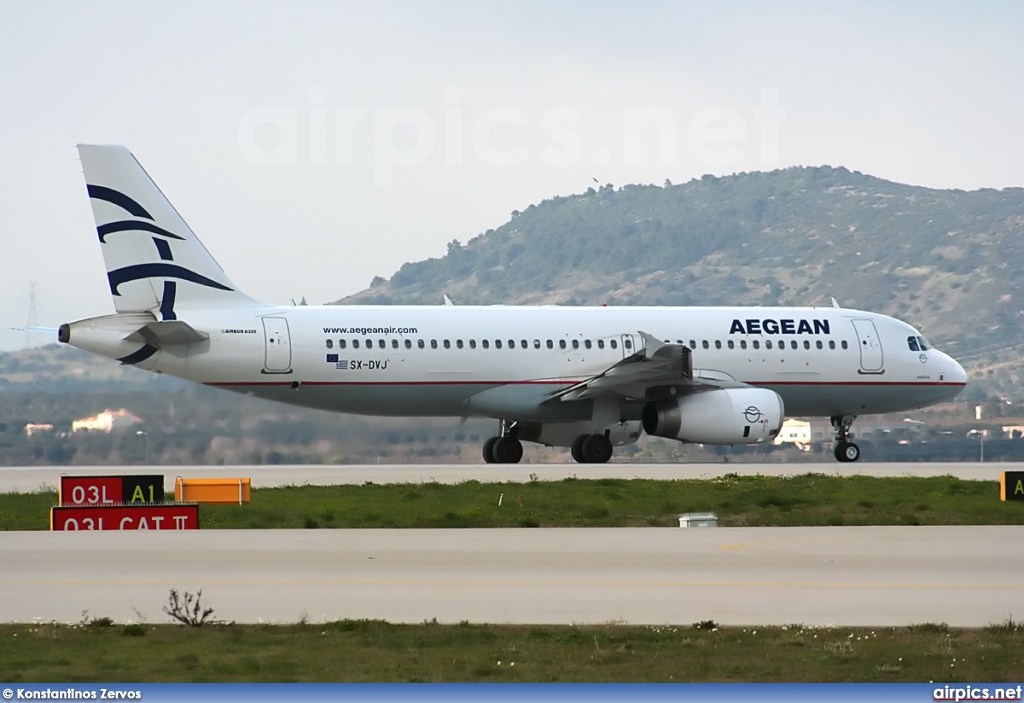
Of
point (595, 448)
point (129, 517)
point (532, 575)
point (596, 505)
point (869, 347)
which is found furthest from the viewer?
point (869, 347)

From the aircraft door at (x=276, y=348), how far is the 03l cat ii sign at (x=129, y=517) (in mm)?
14319

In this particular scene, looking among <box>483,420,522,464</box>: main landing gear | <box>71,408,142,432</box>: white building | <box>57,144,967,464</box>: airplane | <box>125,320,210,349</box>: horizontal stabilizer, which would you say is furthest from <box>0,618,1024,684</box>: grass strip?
<box>71,408,142,432</box>: white building

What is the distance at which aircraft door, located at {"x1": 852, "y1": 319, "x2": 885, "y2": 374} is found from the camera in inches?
1602

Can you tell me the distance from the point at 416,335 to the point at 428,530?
1634cm

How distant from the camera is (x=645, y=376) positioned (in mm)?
36250

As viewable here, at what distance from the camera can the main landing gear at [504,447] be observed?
3991 centimetres

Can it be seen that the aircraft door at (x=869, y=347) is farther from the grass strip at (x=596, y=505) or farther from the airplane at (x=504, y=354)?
the grass strip at (x=596, y=505)

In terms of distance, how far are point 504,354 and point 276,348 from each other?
5.71m

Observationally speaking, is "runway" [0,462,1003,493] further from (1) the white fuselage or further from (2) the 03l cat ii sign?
(2) the 03l cat ii sign

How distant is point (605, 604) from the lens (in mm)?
13922

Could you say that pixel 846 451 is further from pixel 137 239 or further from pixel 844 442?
pixel 137 239

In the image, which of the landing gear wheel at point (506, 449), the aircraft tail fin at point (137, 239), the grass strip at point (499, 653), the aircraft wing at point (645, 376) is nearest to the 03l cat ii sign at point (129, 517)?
the grass strip at point (499, 653)

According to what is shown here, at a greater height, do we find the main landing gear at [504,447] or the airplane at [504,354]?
the airplane at [504,354]

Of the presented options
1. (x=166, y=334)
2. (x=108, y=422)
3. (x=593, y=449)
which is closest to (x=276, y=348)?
(x=166, y=334)
